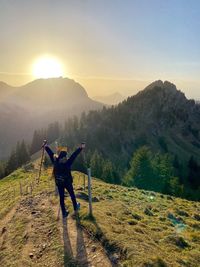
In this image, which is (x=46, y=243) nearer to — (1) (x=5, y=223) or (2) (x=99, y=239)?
(2) (x=99, y=239)

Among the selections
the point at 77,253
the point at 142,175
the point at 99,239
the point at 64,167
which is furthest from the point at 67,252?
the point at 142,175

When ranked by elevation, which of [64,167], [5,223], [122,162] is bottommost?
[122,162]

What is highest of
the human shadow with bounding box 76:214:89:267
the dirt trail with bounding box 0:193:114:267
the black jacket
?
the black jacket

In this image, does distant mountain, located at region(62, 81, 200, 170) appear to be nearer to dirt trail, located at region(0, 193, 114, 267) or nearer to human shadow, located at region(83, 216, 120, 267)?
dirt trail, located at region(0, 193, 114, 267)

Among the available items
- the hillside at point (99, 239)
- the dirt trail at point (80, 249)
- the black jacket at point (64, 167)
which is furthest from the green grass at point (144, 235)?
the black jacket at point (64, 167)

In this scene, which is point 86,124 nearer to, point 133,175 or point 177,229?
point 133,175

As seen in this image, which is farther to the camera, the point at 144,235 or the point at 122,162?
the point at 122,162

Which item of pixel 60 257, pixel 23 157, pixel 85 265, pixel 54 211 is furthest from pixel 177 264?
pixel 23 157

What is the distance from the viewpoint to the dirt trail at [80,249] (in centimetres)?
1328

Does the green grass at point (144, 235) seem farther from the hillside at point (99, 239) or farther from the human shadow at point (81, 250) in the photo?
the human shadow at point (81, 250)

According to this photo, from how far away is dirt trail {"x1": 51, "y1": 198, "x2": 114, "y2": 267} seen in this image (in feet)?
43.6

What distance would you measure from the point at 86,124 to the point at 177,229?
507 ft

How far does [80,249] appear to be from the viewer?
14492mm

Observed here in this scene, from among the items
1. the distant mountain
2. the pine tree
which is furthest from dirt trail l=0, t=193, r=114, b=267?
the distant mountain
